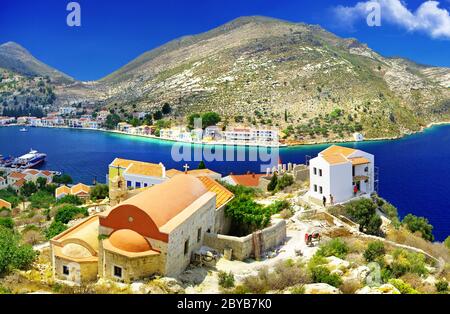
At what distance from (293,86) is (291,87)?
587 mm

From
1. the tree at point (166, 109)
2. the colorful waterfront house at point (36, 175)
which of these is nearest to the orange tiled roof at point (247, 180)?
the colorful waterfront house at point (36, 175)

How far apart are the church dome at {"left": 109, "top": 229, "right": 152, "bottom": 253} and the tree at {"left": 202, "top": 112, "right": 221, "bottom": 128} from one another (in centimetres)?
7758

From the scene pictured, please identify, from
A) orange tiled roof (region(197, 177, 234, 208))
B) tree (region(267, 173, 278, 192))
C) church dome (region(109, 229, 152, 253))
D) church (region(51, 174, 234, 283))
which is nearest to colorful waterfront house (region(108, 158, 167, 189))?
tree (region(267, 173, 278, 192))

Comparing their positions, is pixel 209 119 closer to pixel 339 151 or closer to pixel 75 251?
pixel 339 151

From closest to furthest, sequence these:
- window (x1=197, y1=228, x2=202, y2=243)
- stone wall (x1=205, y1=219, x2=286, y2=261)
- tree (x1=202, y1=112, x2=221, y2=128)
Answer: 1. window (x1=197, y1=228, x2=202, y2=243)
2. stone wall (x1=205, y1=219, x2=286, y2=261)
3. tree (x1=202, y1=112, x2=221, y2=128)

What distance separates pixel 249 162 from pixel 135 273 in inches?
2031

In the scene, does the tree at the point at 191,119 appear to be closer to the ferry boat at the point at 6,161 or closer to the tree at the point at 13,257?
the ferry boat at the point at 6,161

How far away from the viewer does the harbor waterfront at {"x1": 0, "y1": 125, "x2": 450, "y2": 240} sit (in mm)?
38000

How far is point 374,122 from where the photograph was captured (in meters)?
92.0

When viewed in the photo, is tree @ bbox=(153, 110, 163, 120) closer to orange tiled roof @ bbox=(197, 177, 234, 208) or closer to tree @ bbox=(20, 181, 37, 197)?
tree @ bbox=(20, 181, 37, 197)

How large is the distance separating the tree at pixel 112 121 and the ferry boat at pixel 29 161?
119 feet

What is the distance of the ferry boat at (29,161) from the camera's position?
211 feet

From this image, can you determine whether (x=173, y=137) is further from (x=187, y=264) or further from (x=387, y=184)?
(x=187, y=264)
